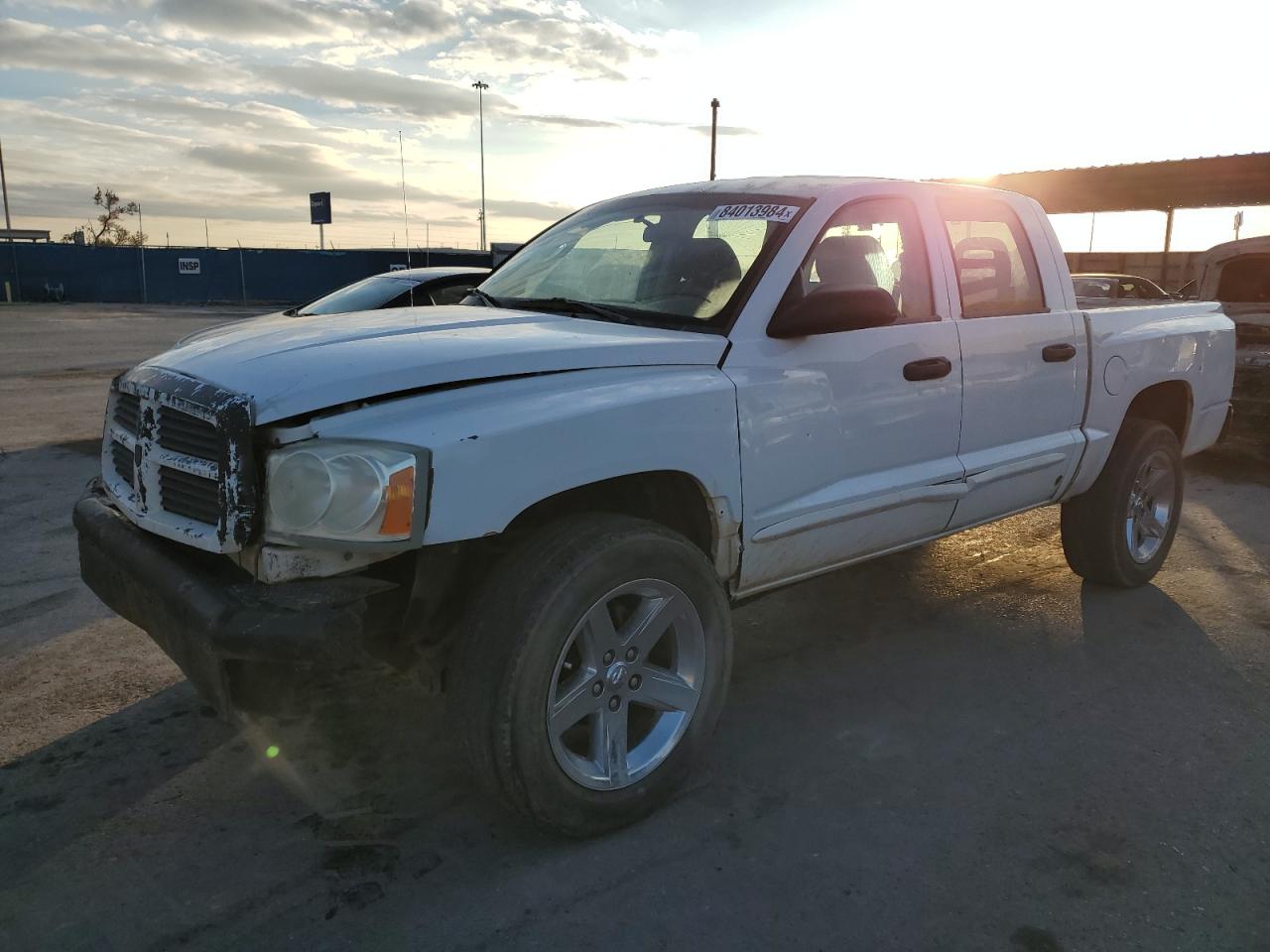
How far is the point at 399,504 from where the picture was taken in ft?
7.54

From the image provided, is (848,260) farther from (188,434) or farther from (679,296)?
(188,434)

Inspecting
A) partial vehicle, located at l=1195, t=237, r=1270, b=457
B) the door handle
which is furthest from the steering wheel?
partial vehicle, located at l=1195, t=237, r=1270, b=457

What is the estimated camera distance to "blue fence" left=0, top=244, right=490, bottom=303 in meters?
38.2

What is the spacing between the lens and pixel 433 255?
44781 mm

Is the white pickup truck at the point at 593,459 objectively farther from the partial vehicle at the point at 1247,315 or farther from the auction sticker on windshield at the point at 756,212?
the partial vehicle at the point at 1247,315

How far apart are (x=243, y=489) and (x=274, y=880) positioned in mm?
1041

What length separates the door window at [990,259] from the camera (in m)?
3.86

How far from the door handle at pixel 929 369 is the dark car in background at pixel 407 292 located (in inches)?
204

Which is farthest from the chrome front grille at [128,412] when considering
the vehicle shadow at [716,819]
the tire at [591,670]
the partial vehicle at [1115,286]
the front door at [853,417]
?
the partial vehicle at [1115,286]

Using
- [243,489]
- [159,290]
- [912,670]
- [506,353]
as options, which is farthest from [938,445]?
[159,290]

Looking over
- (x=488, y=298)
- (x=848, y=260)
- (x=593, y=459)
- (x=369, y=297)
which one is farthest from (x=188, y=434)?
(x=369, y=297)

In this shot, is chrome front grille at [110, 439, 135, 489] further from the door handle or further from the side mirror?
the door handle

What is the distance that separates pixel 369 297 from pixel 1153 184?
2457 centimetres

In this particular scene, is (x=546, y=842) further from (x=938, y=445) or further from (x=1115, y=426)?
(x=1115, y=426)
